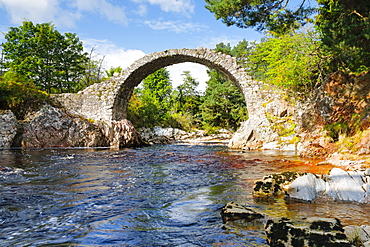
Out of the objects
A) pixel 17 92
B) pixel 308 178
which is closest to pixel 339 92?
pixel 308 178

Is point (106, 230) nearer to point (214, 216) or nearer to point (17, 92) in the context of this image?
point (214, 216)

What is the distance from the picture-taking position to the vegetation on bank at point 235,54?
20.6 feet

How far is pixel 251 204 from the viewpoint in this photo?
9.34 ft

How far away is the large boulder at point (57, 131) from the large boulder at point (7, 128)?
2.02 feet

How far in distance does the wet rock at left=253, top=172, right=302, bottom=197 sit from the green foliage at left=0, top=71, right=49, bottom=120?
1259 centimetres

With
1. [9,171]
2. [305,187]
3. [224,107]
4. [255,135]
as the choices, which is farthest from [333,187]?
[224,107]

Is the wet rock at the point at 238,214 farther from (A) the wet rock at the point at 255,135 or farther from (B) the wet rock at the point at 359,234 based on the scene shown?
(A) the wet rock at the point at 255,135

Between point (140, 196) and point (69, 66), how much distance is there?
18107 mm

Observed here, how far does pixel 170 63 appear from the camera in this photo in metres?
15.6

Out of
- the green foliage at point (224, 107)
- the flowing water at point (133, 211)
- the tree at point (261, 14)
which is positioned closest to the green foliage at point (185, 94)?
the green foliage at point (224, 107)

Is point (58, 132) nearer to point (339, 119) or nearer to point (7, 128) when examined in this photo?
point (7, 128)

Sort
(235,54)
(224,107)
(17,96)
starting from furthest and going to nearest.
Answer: (235,54), (224,107), (17,96)

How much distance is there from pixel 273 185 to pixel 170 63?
43.7ft

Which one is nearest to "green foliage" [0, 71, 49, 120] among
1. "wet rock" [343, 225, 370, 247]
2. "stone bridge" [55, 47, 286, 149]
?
"stone bridge" [55, 47, 286, 149]
